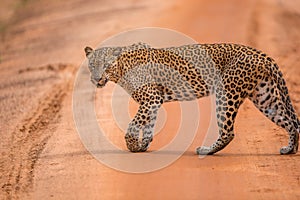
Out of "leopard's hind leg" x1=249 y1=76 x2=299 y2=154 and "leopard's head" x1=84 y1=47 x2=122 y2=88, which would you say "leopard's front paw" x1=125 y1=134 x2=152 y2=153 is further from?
"leopard's hind leg" x1=249 y1=76 x2=299 y2=154

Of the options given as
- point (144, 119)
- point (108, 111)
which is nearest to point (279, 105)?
point (144, 119)

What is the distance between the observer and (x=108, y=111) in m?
13.9

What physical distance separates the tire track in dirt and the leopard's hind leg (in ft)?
9.94

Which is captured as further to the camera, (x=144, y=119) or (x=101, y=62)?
(x=101, y=62)

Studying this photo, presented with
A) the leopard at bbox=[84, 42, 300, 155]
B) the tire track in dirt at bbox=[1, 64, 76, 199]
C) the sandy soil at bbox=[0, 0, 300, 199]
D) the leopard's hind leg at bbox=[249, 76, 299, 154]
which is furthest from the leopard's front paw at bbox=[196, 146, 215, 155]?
the tire track in dirt at bbox=[1, 64, 76, 199]

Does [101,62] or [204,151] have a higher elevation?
[101,62]

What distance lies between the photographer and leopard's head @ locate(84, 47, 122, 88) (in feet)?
37.2

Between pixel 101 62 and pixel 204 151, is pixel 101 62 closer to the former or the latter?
pixel 101 62

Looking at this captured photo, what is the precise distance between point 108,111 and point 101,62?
8.49 ft

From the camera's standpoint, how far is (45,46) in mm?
21344

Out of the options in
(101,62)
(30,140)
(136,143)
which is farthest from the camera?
(30,140)

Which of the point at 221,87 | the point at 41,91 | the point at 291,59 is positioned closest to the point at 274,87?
the point at 221,87

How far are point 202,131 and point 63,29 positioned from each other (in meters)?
11.6

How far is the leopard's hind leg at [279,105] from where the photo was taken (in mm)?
11125
